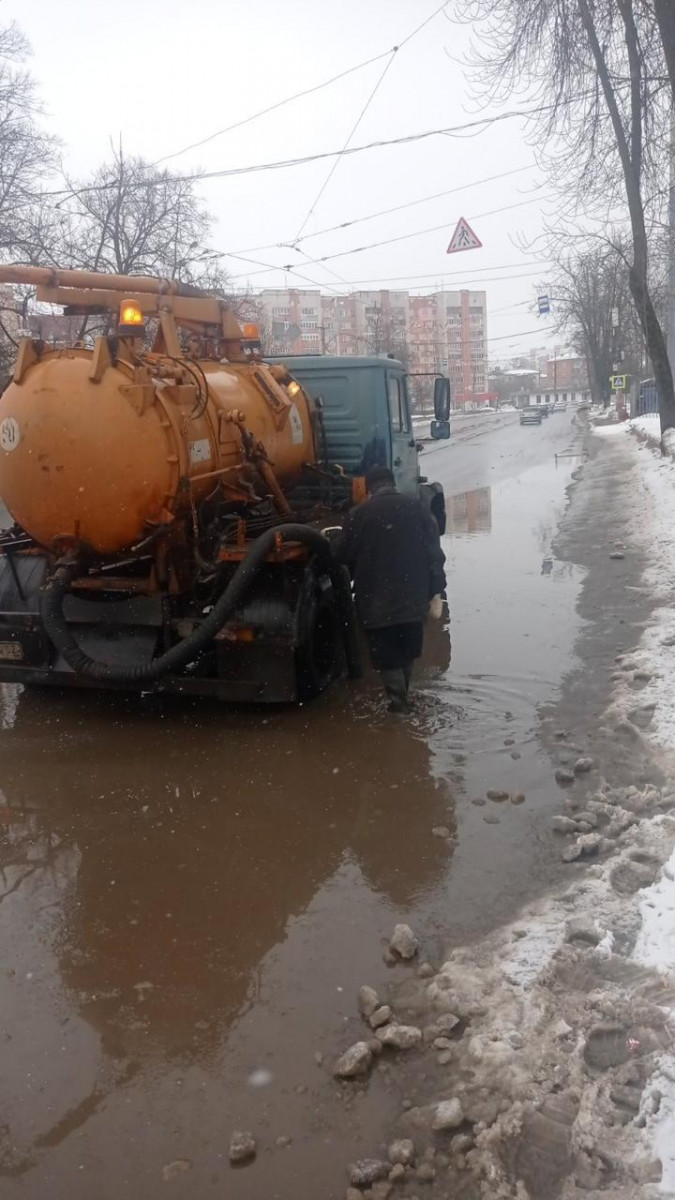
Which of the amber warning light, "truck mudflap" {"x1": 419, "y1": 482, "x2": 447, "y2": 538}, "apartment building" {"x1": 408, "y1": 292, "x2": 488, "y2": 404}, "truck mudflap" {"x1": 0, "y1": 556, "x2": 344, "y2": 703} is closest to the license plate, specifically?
"truck mudflap" {"x1": 0, "y1": 556, "x2": 344, "y2": 703}

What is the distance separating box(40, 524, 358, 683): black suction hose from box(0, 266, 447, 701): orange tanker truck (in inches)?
0.4

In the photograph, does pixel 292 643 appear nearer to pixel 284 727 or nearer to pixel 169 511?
pixel 284 727

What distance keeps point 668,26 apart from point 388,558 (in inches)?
277

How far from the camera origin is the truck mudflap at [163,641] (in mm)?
6113

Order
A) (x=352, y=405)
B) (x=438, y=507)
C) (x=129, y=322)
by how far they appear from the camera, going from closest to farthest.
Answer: (x=129, y=322), (x=352, y=405), (x=438, y=507)

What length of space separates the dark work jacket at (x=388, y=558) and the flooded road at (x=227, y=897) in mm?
775

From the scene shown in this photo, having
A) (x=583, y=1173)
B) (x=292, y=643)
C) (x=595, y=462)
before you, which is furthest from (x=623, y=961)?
(x=595, y=462)

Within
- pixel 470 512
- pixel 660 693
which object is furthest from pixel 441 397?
pixel 470 512

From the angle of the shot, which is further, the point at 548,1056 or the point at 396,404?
the point at 396,404

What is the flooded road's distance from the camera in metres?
2.85

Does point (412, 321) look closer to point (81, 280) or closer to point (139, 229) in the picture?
point (139, 229)

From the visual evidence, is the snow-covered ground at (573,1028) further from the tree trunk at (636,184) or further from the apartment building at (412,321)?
the apartment building at (412,321)

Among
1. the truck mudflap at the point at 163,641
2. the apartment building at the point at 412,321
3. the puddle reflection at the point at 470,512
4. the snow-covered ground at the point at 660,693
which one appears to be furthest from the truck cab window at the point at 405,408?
the apartment building at the point at 412,321

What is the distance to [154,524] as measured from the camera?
5777 mm
